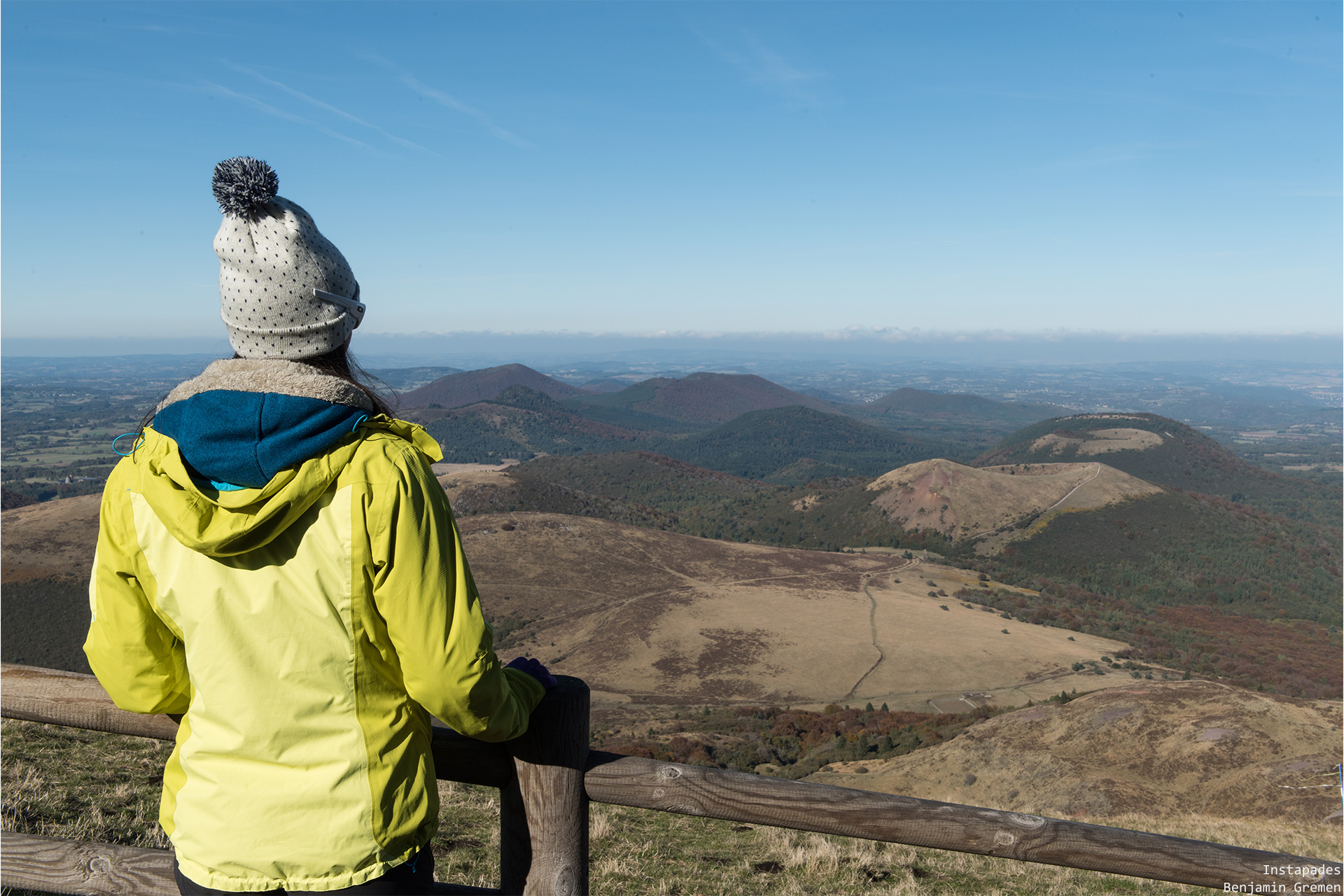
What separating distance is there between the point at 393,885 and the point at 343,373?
1437 millimetres

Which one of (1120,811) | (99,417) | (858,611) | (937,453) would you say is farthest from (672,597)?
(99,417)

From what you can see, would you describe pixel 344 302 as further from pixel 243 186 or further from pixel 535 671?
pixel 535 671

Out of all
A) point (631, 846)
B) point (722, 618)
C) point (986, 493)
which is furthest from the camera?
point (986, 493)

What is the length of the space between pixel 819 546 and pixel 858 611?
113ft

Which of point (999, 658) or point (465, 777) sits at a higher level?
point (465, 777)

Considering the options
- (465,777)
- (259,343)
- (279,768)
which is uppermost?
(259,343)

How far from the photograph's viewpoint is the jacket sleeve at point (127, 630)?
6.69ft

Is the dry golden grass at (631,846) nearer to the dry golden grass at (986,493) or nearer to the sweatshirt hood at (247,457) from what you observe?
the sweatshirt hood at (247,457)

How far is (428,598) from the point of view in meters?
1.84

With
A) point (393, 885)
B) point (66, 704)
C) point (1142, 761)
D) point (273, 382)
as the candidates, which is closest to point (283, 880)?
point (393, 885)

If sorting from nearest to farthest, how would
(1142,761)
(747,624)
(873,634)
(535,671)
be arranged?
(535,671)
(1142,761)
(873,634)
(747,624)

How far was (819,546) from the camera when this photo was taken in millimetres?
80625

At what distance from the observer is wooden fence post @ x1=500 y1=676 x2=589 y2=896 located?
8.64 feet

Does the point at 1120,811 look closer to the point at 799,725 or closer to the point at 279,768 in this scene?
the point at 799,725
